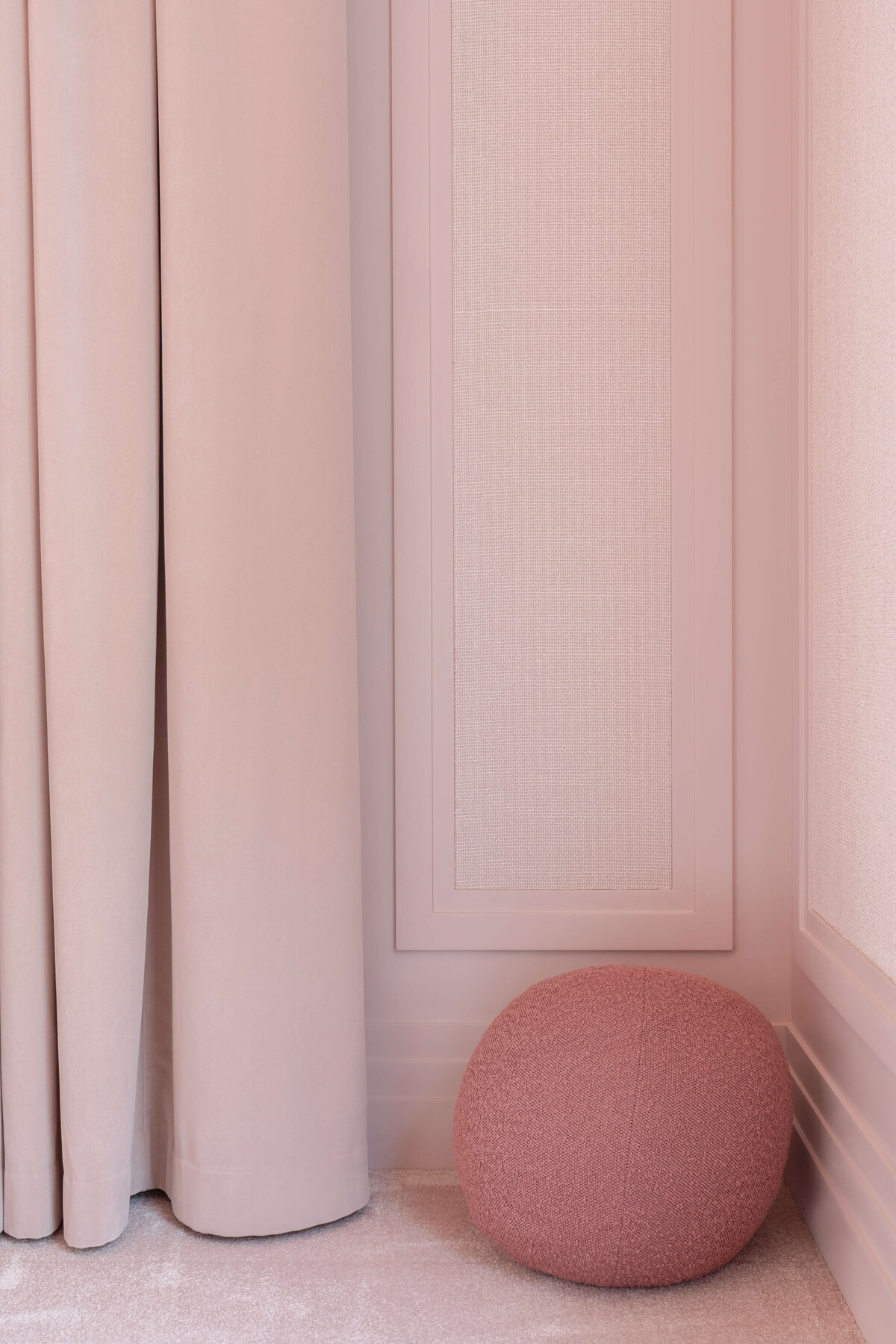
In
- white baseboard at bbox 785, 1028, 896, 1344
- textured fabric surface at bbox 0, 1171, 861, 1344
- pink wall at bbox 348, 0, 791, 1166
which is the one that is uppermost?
pink wall at bbox 348, 0, 791, 1166

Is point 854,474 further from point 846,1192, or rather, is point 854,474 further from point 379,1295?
point 379,1295

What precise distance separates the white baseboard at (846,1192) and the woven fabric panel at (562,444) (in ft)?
1.16

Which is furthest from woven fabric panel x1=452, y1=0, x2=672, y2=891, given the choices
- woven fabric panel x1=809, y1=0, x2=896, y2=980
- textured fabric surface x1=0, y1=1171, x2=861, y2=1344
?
textured fabric surface x1=0, y1=1171, x2=861, y2=1344

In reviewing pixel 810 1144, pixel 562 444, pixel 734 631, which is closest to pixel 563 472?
pixel 562 444

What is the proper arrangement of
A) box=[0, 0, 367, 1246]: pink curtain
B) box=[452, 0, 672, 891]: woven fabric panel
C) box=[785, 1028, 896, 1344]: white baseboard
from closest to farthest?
box=[785, 1028, 896, 1344]: white baseboard < box=[0, 0, 367, 1246]: pink curtain < box=[452, 0, 672, 891]: woven fabric panel

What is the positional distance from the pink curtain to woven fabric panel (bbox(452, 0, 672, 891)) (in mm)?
252

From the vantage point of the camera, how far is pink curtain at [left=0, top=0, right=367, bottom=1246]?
1339mm

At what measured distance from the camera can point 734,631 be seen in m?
1.55

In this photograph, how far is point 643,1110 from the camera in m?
1.18

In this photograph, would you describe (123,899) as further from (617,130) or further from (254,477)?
(617,130)

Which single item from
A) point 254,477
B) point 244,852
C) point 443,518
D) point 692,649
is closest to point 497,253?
point 443,518

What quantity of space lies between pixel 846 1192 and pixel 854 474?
0.86 metres

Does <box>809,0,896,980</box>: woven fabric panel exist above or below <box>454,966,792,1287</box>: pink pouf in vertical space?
above

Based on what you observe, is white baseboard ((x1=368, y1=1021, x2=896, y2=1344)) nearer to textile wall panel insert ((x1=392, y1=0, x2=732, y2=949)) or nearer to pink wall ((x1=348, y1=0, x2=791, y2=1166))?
pink wall ((x1=348, y1=0, x2=791, y2=1166))
